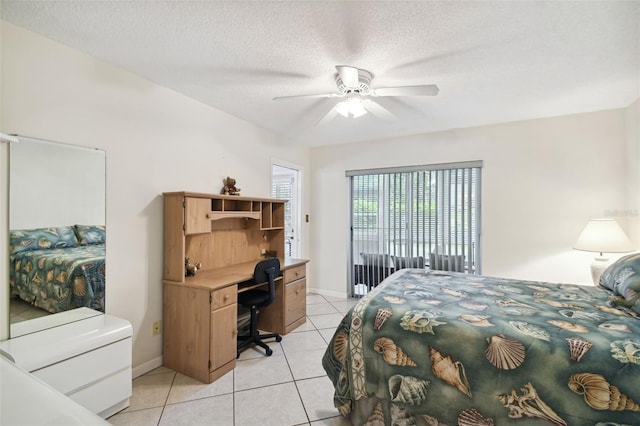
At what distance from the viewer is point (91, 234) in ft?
6.75

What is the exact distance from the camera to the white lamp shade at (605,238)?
2.58 m

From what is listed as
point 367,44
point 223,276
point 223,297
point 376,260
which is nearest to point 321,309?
point 376,260

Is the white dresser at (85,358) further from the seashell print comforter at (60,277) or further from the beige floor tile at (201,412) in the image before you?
the beige floor tile at (201,412)

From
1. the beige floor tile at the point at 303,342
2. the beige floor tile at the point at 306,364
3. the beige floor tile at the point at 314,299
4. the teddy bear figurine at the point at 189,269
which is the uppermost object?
the teddy bear figurine at the point at 189,269

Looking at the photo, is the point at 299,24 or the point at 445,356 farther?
the point at 299,24

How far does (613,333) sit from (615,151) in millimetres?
2646

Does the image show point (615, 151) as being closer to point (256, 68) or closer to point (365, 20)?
point (365, 20)

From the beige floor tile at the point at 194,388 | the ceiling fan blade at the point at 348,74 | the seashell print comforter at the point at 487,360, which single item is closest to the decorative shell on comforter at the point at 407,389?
the seashell print comforter at the point at 487,360

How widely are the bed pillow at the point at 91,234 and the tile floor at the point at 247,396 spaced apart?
1174 mm

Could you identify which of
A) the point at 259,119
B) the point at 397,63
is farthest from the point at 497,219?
the point at 259,119

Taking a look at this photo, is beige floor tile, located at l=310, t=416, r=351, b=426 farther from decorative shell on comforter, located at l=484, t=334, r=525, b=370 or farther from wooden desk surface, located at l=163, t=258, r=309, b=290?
wooden desk surface, located at l=163, t=258, r=309, b=290

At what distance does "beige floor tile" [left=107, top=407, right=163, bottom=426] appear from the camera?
179 centimetres

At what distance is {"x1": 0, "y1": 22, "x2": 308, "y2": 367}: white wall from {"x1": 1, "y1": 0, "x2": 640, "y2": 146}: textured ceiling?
0.13 metres

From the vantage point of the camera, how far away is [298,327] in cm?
334
